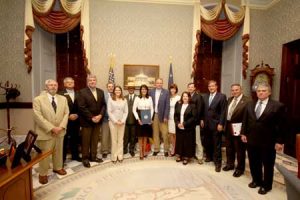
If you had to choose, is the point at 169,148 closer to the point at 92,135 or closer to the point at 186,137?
the point at 186,137

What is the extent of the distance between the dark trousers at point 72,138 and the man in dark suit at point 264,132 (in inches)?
114

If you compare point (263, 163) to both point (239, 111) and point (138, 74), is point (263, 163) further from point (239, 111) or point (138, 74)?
point (138, 74)

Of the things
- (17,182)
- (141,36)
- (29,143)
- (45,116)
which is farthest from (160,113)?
(17,182)

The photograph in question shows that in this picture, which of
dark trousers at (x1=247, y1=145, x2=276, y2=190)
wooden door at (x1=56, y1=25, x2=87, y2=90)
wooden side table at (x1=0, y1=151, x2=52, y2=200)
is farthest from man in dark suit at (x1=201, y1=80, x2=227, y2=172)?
wooden door at (x1=56, y1=25, x2=87, y2=90)

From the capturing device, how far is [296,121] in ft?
13.5

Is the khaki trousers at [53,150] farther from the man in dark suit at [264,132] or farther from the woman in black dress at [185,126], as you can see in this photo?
the man in dark suit at [264,132]

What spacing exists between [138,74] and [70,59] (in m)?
2.07

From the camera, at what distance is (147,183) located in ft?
9.65

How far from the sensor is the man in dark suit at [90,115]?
3451mm

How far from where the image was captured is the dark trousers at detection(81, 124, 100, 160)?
3510 mm

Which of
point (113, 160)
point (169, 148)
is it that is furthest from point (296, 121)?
point (113, 160)

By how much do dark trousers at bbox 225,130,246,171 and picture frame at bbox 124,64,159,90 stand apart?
100 inches

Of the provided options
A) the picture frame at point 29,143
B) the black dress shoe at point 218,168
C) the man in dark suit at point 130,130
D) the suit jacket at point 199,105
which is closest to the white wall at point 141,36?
the man in dark suit at point 130,130

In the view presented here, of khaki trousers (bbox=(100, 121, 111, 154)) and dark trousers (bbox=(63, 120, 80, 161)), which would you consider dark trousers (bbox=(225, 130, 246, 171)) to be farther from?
dark trousers (bbox=(63, 120, 80, 161))
